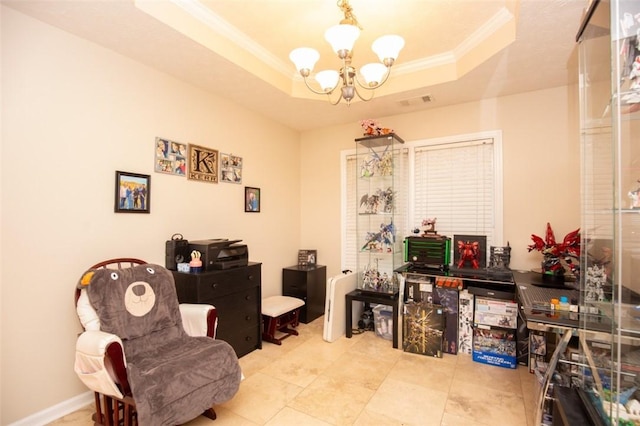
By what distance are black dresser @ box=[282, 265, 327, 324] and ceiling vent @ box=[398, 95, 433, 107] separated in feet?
7.64

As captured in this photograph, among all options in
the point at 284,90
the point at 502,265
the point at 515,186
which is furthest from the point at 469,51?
the point at 502,265

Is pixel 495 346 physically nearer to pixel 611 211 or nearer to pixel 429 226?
pixel 429 226

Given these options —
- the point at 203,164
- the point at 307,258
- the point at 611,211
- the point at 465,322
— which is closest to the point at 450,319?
the point at 465,322

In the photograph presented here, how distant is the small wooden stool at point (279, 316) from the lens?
10.9ft

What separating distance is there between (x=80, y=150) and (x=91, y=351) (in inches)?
56.2

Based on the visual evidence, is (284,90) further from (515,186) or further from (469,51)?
(515,186)

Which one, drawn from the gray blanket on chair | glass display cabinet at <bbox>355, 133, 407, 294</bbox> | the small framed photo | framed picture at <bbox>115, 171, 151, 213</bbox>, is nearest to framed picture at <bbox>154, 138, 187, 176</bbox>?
framed picture at <bbox>115, 171, 151, 213</bbox>

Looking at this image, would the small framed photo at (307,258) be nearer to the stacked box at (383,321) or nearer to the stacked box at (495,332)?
the stacked box at (383,321)

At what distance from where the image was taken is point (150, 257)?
8.90 ft

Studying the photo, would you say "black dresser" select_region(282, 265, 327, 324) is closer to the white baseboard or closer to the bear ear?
the white baseboard

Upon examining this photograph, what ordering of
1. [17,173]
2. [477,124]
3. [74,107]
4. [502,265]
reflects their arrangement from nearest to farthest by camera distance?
[17,173]
[74,107]
[502,265]
[477,124]

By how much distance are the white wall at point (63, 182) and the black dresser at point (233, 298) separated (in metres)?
0.47

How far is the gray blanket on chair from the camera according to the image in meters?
Result: 1.70

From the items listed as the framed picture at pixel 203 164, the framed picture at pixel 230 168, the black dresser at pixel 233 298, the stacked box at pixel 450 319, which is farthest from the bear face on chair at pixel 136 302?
the stacked box at pixel 450 319
